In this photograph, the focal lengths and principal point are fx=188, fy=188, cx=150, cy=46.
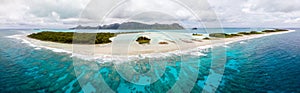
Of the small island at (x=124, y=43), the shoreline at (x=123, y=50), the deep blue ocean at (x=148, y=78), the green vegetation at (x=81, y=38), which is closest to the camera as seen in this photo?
the deep blue ocean at (x=148, y=78)

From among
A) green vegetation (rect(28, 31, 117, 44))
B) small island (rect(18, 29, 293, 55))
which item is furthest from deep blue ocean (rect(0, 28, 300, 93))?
green vegetation (rect(28, 31, 117, 44))

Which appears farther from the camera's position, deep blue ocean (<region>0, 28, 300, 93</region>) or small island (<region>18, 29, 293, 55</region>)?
small island (<region>18, 29, 293, 55</region>)

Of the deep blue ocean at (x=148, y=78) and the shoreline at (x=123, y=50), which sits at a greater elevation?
the shoreline at (x=123, y=50)

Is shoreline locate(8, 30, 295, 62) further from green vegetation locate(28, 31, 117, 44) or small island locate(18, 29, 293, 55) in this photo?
green vegetation locate(28, 31, 117, 44)

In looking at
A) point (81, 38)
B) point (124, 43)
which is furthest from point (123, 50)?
point (81, 38)

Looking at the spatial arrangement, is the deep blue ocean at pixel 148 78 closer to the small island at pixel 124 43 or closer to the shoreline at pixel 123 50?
the shoreline at pixel 123 50

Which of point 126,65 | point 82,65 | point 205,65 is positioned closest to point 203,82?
point 205,65

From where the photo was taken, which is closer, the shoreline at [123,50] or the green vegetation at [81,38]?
the shoreline at [123,50]

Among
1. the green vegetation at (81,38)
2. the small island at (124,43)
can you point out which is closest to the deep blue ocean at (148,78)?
the small island at (124,43)

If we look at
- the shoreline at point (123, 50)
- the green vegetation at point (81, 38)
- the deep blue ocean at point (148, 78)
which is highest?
the green vegetation at point (81, 38)

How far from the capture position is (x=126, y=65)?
16.6m

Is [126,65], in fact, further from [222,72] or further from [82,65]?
[222,72]

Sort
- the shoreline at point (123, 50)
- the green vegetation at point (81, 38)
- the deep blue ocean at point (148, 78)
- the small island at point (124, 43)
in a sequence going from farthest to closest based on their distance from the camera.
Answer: the green vegetation at point (81, 38) → the small island at point (124, 43) → the shoreline at point (123, 50) → the deep blue ocean at point (148, 78)

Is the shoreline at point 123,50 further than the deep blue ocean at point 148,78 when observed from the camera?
Yes
